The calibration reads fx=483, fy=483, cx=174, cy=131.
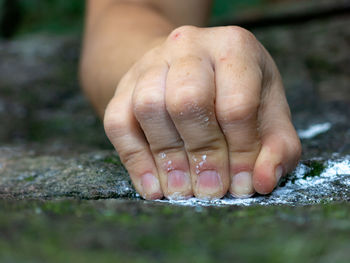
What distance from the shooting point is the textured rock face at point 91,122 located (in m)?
0.95

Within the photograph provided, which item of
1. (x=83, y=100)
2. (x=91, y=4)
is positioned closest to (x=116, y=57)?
(x=91, y=4)

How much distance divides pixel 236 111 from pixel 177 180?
173 mm

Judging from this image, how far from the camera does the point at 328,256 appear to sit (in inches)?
18.1

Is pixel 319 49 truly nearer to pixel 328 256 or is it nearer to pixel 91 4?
pixel 91 4

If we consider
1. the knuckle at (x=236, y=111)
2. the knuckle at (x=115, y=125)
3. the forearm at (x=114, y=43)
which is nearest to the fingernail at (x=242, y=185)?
the knuckle at (x=236, y=111)

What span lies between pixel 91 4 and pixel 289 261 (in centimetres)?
161

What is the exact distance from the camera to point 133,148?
3.02 feet

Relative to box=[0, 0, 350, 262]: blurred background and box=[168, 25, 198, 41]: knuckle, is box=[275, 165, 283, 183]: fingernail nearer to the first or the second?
box=[0, 0, 350, 262]: blurred background

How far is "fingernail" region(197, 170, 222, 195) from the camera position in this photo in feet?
2.87

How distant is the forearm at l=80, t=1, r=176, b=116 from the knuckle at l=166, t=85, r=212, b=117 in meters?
0.49

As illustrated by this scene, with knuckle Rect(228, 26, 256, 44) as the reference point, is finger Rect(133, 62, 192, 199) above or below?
below

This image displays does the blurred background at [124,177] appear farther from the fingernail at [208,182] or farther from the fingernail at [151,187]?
the fingernail at [208,182]

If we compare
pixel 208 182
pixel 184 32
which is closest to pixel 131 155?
pixel 208 182

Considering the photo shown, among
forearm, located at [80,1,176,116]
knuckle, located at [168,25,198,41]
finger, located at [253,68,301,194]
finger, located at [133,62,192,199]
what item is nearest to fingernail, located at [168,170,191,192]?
finger, located at [133,62,192,199]
